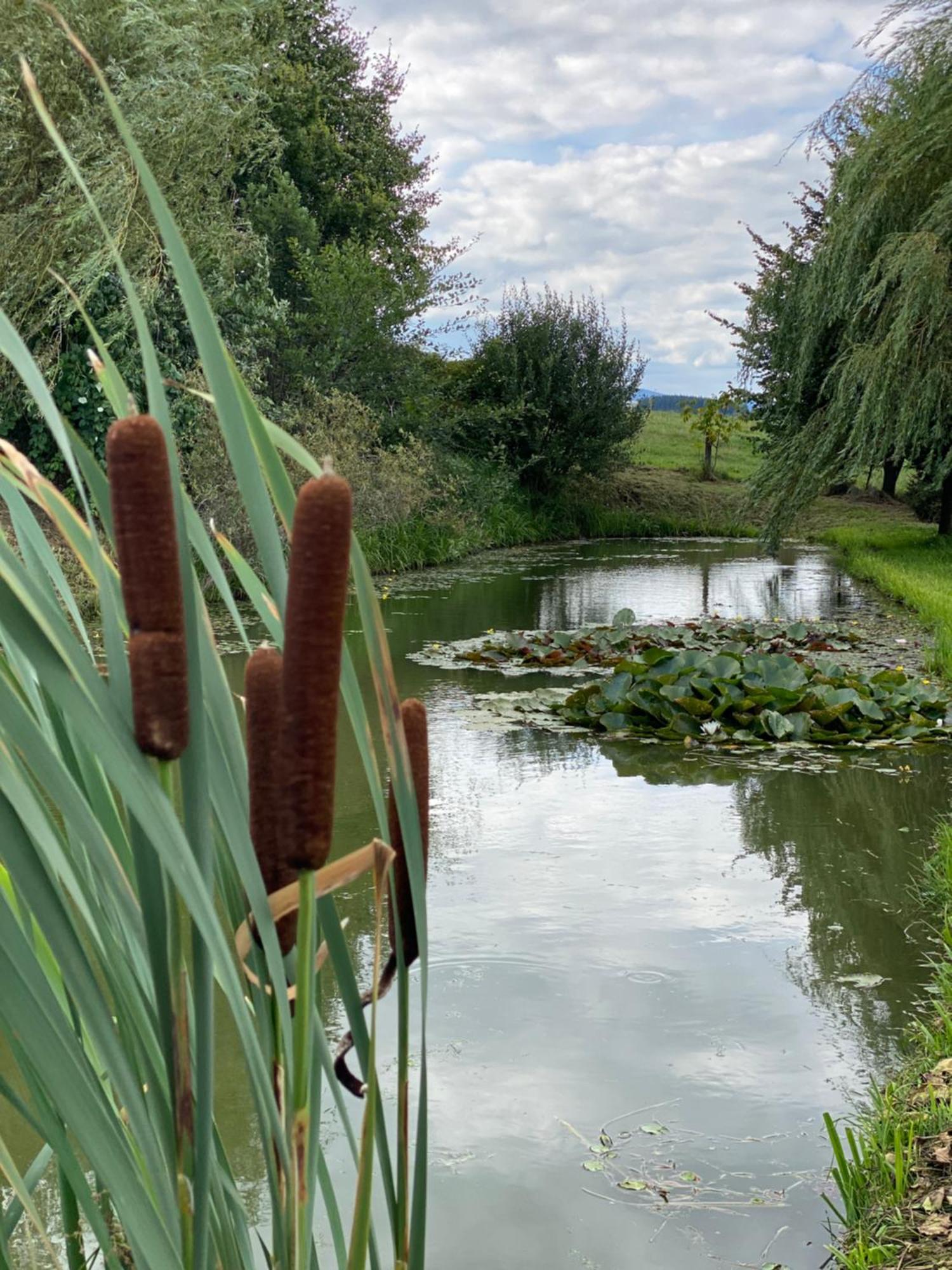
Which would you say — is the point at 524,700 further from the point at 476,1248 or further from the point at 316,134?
the point at 316,134

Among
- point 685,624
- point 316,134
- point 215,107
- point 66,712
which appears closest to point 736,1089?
point 66,712

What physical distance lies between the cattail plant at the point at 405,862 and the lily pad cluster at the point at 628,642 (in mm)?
6895

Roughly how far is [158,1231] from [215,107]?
12043 millimetres

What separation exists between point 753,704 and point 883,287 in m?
6.40

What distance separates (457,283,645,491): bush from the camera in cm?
1998

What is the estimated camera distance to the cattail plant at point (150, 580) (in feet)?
1.91

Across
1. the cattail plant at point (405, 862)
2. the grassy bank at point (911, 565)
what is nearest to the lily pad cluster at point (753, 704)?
the grassy bank at point (911, 565)

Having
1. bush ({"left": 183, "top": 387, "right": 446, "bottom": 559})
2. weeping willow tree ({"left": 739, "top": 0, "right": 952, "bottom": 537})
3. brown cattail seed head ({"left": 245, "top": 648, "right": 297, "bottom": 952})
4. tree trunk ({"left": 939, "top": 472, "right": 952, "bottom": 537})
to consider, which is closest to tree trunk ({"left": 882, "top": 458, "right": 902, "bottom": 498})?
tree trunk ({"left": 939, "top": 472, "right": 952, "bottom": 537})

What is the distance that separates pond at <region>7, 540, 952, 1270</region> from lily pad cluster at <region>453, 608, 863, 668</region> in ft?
6.06

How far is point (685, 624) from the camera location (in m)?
9.25

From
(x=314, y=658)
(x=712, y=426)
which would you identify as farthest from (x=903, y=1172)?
(x=712, y=426)

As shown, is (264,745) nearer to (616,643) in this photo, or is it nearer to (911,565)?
(616,643)

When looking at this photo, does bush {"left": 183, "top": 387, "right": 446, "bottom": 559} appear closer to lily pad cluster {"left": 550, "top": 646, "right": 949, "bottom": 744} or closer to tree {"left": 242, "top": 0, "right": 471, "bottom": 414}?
tree {"left": 242, "top": 0, "right": 471, "bottom": 414}

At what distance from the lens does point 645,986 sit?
3.14 metres
